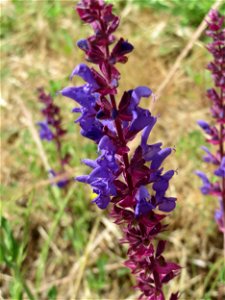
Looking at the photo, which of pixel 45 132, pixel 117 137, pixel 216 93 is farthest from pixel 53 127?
pixel 117 137

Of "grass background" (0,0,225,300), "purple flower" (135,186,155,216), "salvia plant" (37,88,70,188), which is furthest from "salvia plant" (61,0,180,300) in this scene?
"salvia plant" (37,88,70,188)

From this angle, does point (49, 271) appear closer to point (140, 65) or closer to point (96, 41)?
point (140, 65)

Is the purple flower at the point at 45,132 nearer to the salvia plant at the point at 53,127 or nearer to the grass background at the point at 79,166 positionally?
the salvia plant at the point at 53,127

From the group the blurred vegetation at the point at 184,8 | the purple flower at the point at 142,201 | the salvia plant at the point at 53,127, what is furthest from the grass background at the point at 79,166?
the purple flower at the point at 142,201

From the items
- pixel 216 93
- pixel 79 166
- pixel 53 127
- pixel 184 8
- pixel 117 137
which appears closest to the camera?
pixel 117 137

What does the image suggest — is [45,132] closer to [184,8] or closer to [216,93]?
[216,93]

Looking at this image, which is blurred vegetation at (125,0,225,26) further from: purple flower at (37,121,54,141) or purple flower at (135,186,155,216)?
purple flower at (135,186,155,216)

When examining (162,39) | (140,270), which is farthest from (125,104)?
(162,39)
